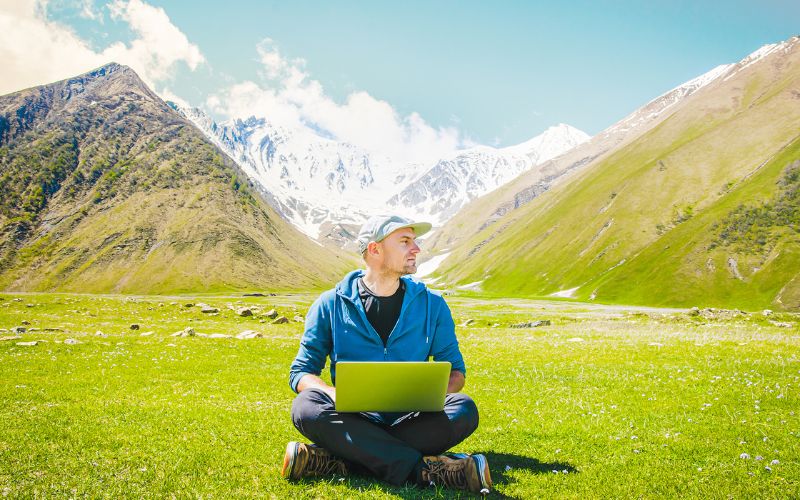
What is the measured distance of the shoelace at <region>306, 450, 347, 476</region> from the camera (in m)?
7.70

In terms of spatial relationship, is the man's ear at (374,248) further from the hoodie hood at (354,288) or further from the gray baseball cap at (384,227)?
the hoodie hood at (354,288)

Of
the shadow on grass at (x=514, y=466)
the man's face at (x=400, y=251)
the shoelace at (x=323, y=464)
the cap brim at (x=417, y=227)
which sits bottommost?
the shadow on grass at (x=514, y=466)

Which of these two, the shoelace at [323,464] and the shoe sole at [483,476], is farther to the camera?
the shoelace at [323,464]

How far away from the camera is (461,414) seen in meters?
8.04

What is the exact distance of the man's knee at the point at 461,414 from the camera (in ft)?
26.2

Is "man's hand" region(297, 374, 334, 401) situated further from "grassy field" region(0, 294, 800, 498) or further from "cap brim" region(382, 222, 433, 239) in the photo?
"cap brim" region(382, 222, 433, 239)

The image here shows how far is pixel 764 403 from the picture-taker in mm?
12250

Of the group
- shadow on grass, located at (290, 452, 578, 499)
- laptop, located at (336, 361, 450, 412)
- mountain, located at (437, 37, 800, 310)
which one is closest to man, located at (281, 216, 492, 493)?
shadow on grass, located at (290, 452, 578, 499)

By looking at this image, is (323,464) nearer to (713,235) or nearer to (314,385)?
(314,385)

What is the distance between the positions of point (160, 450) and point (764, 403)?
1442 centimetres

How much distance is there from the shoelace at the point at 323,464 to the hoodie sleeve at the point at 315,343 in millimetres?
1312

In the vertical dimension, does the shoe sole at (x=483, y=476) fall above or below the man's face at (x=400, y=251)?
below

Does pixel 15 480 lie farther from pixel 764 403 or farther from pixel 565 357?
pixel 565 357

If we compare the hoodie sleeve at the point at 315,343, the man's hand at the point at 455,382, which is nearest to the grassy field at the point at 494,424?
the man's hand at the point at 455,382
